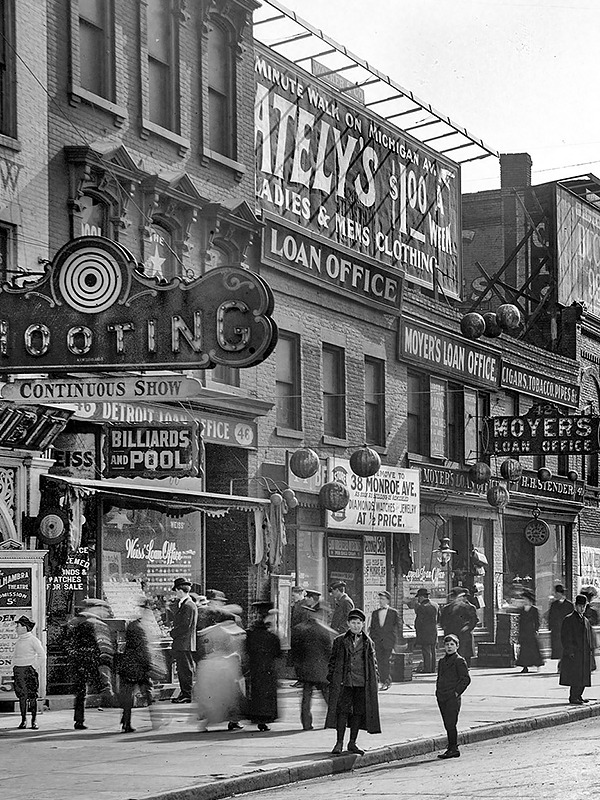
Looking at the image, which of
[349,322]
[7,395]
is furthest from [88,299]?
[349,322]

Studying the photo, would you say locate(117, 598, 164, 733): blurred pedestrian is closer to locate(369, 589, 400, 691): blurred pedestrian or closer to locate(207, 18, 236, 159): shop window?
locate(369, 589, 400, 691): blurred pedestrian

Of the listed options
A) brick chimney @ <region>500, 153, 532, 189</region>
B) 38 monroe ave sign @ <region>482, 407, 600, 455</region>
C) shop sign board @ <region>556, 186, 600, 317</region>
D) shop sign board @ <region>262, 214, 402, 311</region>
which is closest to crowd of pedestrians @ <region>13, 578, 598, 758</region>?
shop sign board @ <region>262, 214, 402, 311</region>

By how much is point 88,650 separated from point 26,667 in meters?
1.11

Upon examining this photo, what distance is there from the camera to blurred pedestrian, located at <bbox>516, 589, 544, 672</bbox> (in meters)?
31.0

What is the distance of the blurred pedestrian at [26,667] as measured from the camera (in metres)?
18.1

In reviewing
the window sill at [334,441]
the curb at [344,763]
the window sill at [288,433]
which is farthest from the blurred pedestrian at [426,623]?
the curb at [344,763]

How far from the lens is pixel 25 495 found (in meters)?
20.3

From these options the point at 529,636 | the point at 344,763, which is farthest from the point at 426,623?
the point at 344,763

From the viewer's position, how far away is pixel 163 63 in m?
24.7

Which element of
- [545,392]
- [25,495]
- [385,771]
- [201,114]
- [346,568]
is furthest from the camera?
[545,392]

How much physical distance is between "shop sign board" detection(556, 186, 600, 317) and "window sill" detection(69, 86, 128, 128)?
2187 centimetres

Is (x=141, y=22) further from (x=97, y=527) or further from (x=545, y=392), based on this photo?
(x=545, y=392)

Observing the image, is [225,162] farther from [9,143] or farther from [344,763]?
[344,763]

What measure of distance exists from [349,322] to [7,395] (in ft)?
43.9
